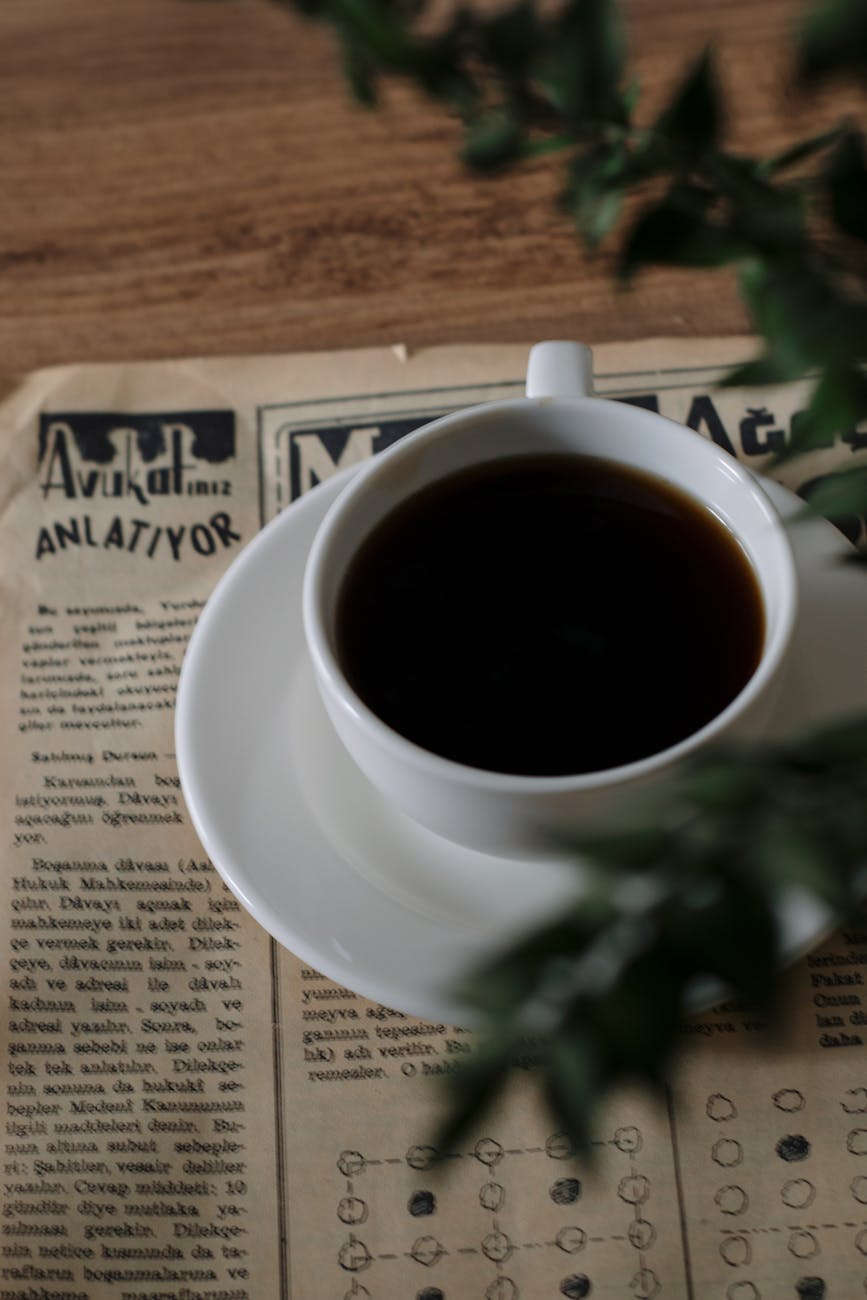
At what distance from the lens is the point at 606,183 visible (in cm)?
22

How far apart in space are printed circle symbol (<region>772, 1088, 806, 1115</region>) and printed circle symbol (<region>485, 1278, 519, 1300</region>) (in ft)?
0.39

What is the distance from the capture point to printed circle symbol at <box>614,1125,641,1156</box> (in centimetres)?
46

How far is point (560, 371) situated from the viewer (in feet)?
1.64

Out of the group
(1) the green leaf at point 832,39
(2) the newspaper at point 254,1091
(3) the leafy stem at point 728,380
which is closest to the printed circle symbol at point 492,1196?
(2) the newspaper at point 254,1091

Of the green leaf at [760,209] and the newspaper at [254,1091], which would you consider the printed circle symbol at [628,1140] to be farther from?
the green leaf at [760,209]

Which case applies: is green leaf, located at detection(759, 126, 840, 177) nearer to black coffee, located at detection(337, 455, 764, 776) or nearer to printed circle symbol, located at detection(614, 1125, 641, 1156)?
black coffee, located at detection(337, 455, 764, 776)

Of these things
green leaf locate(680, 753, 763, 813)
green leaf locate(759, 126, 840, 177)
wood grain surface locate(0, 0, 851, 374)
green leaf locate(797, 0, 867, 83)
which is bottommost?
green leaf locate(680, 753, 763, 813)

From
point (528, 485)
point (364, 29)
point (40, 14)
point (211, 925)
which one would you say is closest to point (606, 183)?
point (364, 29)

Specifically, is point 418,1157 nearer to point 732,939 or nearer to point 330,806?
point 330,806

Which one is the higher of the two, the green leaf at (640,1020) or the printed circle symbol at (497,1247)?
the green leaf at (640,1020)

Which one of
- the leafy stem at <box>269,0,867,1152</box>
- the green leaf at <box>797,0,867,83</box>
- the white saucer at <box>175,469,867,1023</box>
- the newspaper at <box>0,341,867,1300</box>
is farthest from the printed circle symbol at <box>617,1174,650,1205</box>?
the green leaf at <box>797,0,867,83</box>

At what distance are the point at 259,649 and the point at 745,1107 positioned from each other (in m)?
0.26

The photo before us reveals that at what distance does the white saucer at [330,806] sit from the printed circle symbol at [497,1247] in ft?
0.31

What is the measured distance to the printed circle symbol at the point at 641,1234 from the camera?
1.47 ft
